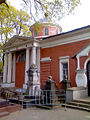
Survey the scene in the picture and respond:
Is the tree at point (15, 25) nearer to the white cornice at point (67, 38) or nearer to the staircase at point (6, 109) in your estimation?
the white cornice at point (67, 38)

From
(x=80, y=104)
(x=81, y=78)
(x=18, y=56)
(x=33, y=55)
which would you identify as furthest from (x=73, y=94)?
(x=18, y=56)

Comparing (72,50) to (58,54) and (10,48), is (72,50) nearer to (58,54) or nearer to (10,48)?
(58,54)

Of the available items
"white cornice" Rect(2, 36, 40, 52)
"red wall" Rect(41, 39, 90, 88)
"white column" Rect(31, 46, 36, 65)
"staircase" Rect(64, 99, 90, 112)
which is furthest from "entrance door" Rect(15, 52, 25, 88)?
"staircase" Rect(64, 99, 90, 112)

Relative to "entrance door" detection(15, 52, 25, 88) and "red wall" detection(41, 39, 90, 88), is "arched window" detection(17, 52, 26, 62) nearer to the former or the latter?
"entrance door" detection(15, 52, 25, 88)

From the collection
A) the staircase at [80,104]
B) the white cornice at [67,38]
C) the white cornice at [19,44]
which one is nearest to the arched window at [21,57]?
the white cornice at [19,44]

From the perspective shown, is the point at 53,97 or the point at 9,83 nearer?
the point at 53,97

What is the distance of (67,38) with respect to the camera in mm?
14602

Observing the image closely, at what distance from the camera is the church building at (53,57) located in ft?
36.3

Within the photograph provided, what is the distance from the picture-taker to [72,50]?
14078mm

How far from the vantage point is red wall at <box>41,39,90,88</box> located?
44.3 ft

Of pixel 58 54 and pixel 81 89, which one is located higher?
pixel 58 54

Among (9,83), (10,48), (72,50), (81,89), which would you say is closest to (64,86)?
(81,89)

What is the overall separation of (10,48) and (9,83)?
5263 millimetres

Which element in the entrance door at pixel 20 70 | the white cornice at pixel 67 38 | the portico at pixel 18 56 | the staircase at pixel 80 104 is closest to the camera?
the staircase at pixel 80 104
